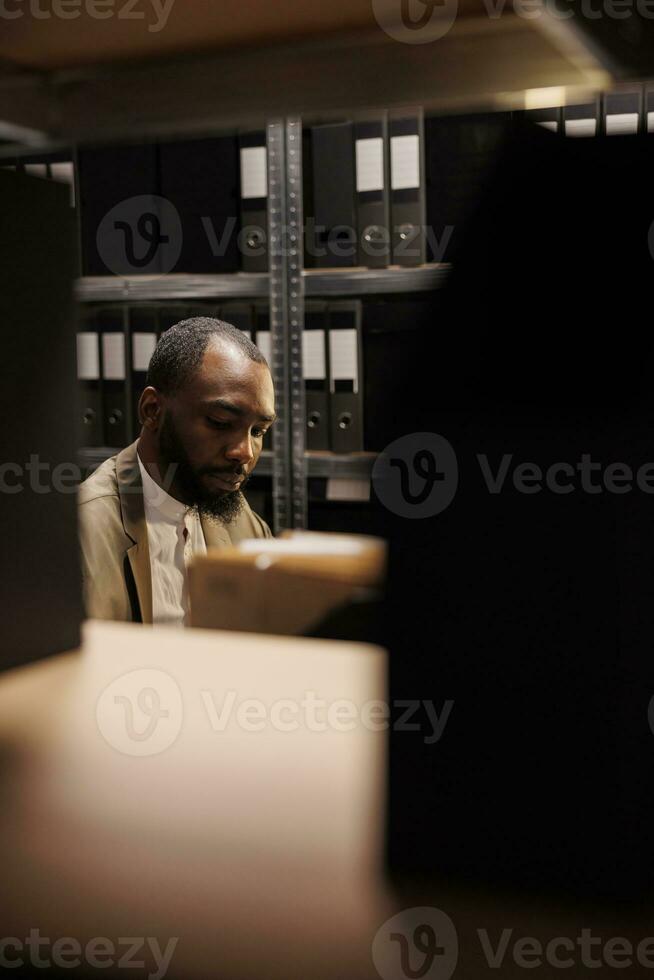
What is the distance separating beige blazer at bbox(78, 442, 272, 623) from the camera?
0.51 meters

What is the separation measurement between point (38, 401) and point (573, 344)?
0.35m

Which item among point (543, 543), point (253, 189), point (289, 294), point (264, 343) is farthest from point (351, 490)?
point (289, 294)

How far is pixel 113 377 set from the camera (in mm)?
658

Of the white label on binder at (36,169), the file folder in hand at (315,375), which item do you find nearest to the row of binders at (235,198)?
the white label on binder at (36,169)

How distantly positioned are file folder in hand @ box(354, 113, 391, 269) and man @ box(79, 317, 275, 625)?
3.00 ft

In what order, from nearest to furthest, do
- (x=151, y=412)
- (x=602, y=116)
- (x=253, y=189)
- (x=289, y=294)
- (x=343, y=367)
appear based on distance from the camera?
(x=151, y=412), (x=602, y=116), (x=253, y=189), (x=289, y=294), (x=343, y=367)

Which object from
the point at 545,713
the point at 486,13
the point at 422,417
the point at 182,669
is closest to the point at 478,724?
the point at 545,713

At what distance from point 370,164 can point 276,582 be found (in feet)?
3.60

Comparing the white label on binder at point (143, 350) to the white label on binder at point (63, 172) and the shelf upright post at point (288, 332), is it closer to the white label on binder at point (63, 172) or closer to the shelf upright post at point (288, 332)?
the white label on binder at point (63, 172)

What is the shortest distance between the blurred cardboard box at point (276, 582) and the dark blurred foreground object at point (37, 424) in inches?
3.9

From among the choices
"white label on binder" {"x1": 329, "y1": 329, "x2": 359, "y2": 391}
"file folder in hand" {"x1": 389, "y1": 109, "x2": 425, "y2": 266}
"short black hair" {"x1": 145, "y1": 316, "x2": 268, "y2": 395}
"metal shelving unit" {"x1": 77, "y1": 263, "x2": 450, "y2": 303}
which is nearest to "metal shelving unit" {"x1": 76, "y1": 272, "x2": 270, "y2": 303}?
"metal shelving unit" {"x1": 77, "y1": 263, "x2": 450, "y2": 303}

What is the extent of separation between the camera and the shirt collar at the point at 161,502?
499mm

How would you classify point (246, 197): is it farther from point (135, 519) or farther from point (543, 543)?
point (543, 543)

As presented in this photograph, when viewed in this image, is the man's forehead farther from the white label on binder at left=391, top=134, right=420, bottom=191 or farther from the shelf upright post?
the white label on binder at left=391, top=134, right=420, bottom=191
